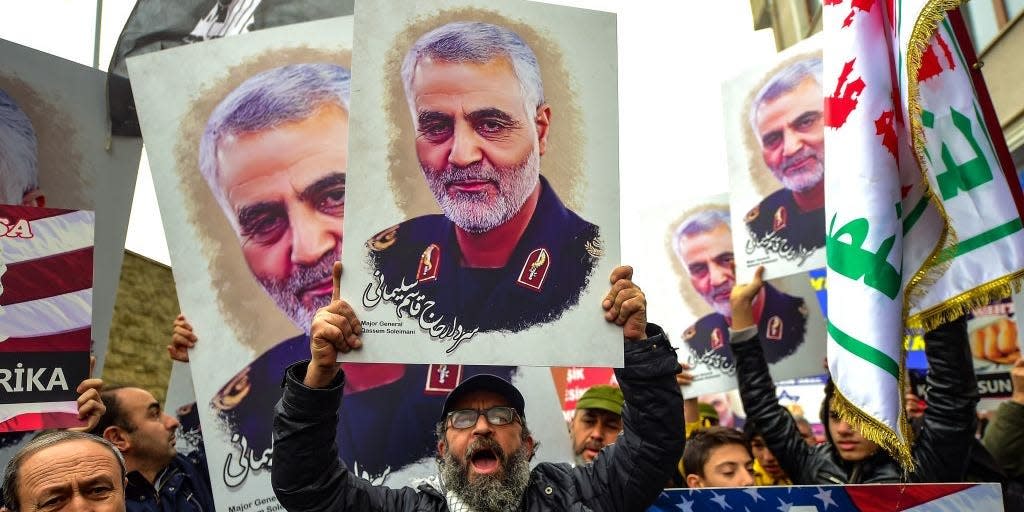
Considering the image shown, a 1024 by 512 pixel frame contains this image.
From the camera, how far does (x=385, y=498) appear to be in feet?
8.90

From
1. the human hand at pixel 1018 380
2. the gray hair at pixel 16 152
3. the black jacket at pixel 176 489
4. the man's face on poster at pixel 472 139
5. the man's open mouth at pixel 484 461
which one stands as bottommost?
the black jacket at pixel 176 489

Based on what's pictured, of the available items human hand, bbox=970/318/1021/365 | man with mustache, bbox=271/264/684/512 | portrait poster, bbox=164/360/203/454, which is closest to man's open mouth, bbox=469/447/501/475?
man with mustache, bbox=271/264/684/512

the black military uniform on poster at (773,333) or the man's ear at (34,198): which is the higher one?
the man's ear at (34,198)

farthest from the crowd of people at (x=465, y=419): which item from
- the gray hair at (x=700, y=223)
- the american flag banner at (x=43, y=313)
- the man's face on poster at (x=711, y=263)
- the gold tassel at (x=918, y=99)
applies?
the gray hair at (x=700, y=223)

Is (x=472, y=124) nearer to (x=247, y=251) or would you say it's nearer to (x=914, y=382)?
(x=247, y=251)

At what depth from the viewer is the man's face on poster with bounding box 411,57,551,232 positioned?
8.40ft

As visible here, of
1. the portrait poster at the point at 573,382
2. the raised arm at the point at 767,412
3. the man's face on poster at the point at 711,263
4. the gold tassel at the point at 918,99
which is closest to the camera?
the gold tassel at the point at 918,99

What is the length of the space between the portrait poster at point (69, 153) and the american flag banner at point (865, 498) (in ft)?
8.09

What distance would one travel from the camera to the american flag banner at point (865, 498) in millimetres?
2605

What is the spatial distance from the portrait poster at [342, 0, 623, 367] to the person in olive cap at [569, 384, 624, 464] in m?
1.61

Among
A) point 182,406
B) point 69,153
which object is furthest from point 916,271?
point 69,153

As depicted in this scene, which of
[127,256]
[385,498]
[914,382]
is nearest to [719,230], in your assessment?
[914,382]

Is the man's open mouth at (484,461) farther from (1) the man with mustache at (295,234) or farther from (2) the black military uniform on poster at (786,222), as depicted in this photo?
(2) the black military uniform on poster at (786,222)

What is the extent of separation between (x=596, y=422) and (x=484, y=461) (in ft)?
4.24
